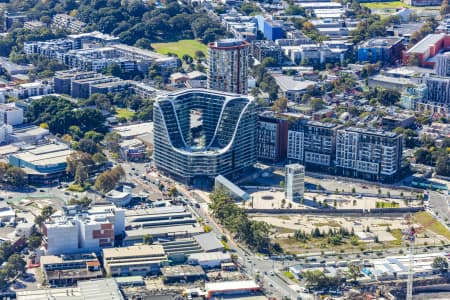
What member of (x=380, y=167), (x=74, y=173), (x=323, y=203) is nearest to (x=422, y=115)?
(x=380, y=167)

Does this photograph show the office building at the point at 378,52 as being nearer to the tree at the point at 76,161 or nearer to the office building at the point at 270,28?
the office building at the point at 270,28

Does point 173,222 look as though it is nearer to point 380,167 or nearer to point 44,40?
point 380,167

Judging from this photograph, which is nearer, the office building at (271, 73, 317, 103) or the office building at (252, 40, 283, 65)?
the office building at (271, 73, 317, 103)

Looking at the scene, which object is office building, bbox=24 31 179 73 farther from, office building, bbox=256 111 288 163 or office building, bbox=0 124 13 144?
office building, bbox=256 111 288 163

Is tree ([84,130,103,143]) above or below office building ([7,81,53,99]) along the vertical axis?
below

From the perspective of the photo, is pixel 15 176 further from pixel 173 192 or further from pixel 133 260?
pixel 133 260

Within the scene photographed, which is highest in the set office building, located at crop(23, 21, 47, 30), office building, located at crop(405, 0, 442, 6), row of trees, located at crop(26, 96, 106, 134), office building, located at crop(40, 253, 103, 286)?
office building, located at crop(405, 0, 442, 6)

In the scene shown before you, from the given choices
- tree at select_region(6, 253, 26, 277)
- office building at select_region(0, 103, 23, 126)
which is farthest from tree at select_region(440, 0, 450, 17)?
tree at select_region(6, 253, 26, 277)

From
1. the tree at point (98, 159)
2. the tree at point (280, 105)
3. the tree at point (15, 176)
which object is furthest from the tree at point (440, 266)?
the tree at point (280, 105)
